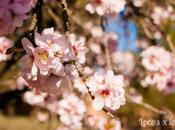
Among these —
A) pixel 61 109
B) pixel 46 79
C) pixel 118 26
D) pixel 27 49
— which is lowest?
pixel 118 26

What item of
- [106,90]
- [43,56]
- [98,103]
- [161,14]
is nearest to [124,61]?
[161,14]

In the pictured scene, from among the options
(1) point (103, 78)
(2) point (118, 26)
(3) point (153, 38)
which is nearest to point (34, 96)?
(3) point (153, 38)

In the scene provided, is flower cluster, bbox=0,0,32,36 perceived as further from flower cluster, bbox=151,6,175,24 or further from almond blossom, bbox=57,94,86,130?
flower cluster, bbox=151,6,175,24

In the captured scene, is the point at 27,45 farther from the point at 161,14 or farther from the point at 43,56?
the point at 161,14

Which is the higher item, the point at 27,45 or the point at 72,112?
the point at 27,45

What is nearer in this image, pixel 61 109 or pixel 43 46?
pixel 43 46

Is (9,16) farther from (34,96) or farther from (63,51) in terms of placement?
(34,96)
